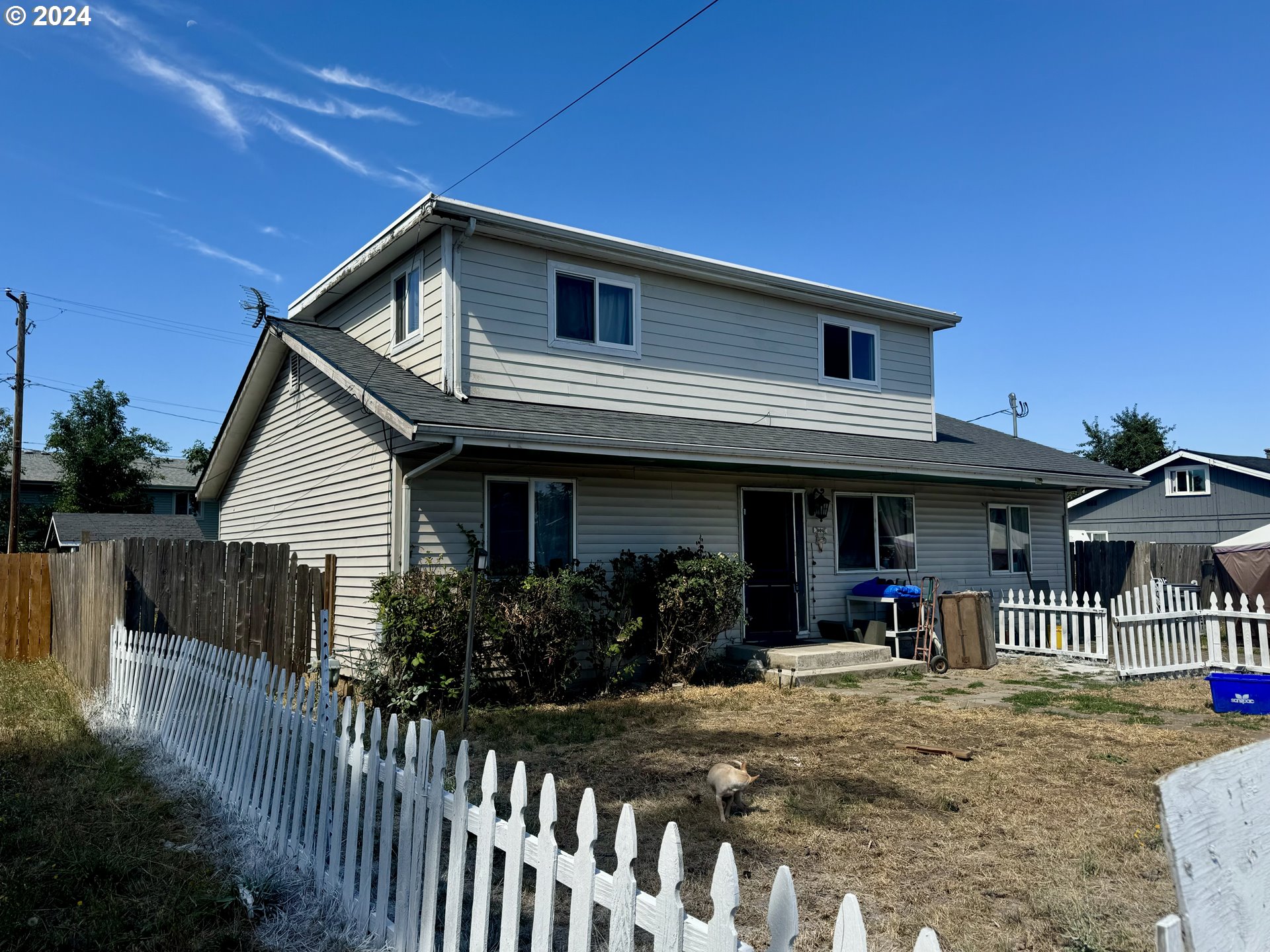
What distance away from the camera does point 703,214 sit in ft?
53.4

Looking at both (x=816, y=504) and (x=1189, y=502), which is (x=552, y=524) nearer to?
(x=816, y=504)

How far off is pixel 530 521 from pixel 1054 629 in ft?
28.3

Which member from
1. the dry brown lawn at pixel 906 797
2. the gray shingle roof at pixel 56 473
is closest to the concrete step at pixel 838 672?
the dry brown lawn at pixel 906 797

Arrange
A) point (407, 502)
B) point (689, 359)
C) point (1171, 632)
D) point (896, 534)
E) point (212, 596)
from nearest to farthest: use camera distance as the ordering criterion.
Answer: point (212, 596) < point (407, 502) < point (1171, 632) < point (689, 359) < point (896, 534)

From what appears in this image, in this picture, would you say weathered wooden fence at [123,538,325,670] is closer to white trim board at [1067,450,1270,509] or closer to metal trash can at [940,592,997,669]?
metal trash can at [940,592,997,669]

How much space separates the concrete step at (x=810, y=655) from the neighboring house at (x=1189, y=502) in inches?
876

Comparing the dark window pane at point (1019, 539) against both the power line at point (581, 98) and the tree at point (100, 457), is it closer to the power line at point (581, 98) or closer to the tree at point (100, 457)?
the power line at point (581, 98)

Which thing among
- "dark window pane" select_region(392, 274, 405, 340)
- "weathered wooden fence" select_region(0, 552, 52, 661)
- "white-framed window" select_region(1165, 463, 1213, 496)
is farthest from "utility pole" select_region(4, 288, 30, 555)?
"white-framed window" select_region(1165, 463, 1213, 496)

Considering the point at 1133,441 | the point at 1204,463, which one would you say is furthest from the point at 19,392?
the point at 1133,441

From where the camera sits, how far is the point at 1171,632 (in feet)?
39.8

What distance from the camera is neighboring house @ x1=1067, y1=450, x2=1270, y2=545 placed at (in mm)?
31297

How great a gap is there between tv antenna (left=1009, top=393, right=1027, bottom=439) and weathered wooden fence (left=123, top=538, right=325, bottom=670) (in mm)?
41423

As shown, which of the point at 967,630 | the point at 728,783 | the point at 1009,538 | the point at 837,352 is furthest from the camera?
the point at 1009,538

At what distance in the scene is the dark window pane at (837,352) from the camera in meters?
14.9
